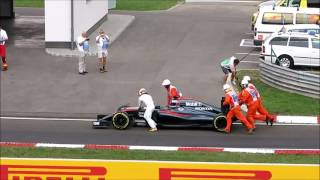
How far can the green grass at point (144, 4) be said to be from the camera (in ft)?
138

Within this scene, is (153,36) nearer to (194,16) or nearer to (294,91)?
(194,16)

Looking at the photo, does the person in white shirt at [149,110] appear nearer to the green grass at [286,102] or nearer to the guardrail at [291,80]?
the green grass at [286,102]

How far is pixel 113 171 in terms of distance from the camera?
7.64m

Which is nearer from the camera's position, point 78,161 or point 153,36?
point 78,161

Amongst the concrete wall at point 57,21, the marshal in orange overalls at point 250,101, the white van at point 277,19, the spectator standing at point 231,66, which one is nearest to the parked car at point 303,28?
the white van at point 277,19

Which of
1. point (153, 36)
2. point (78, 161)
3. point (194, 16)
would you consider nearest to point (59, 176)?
point (78, 161)

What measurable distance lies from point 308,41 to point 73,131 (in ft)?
34.7

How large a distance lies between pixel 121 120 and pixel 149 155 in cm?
286

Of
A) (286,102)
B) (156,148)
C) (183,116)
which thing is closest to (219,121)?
(183,116)

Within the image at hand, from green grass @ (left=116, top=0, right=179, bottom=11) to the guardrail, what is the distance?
1980cm

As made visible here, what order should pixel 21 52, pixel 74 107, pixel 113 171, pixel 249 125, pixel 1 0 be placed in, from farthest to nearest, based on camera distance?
pixel 1 0 → pixel 21 52 → pixel 74 107 → pixel 249 125 → pixel 113 171

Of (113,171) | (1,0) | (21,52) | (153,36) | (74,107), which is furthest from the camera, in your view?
(1,0)

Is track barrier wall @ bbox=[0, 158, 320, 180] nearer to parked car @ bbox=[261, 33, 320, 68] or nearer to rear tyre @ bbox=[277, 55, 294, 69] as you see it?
parked car @ bbox=[261, 33, 320, 68]

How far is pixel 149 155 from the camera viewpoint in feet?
48.5
